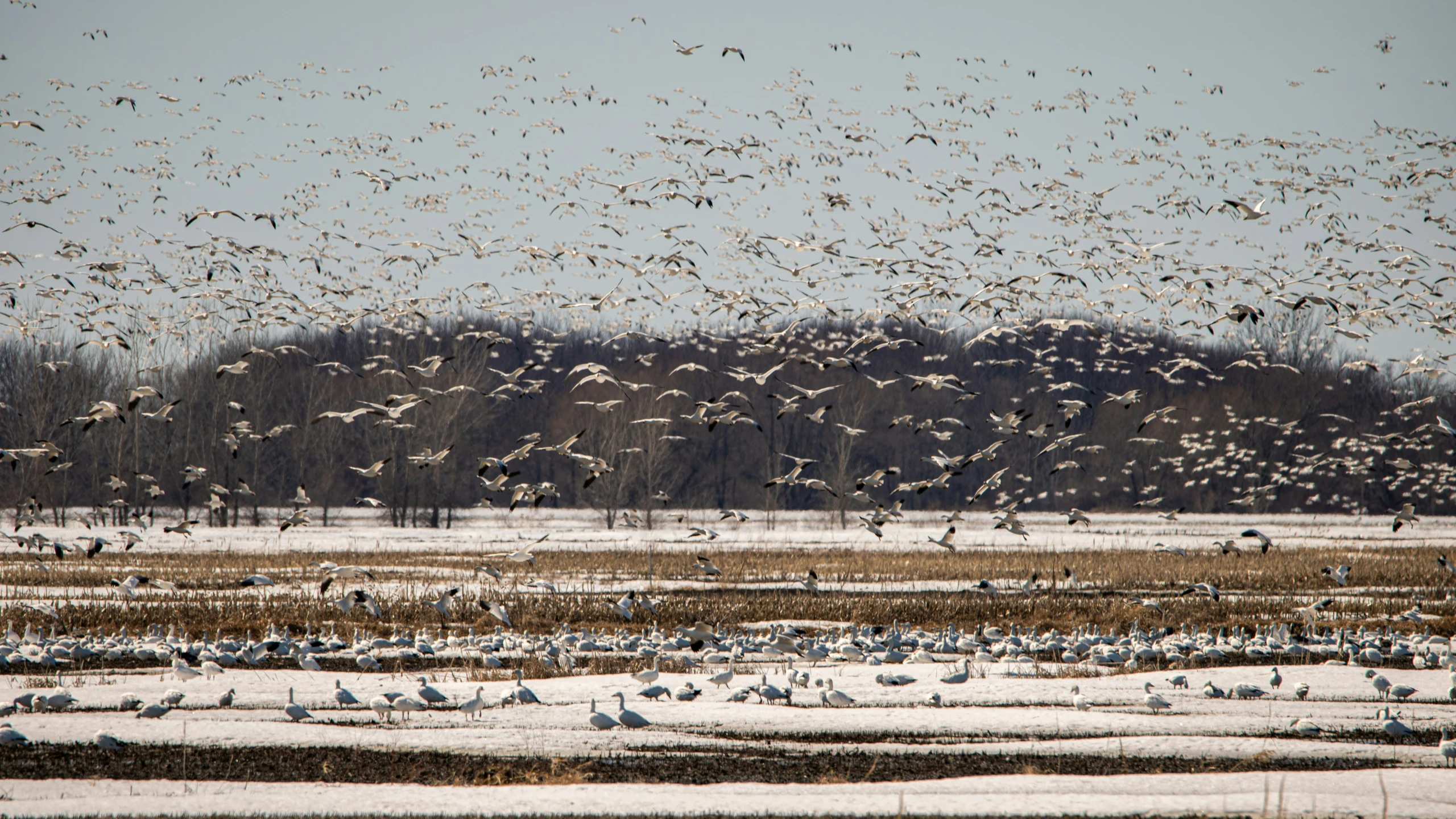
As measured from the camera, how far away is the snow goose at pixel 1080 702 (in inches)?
417

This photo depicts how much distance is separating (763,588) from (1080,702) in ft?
41.7

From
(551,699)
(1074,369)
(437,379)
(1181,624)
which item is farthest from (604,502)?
(1074,369)

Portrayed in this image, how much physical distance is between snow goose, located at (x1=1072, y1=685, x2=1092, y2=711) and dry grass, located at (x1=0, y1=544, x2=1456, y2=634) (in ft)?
20.8

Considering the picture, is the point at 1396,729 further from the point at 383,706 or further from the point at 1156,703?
the point at 383,706

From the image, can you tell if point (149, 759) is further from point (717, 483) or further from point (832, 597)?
point (717, 483)

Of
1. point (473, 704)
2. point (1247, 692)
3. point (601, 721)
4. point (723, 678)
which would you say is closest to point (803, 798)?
point (601, 721)

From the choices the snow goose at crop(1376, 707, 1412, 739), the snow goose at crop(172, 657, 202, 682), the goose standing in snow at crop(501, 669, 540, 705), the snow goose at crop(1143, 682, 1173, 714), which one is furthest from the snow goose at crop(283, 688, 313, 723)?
the snow goose at crop(1376, 707, 1412, 739)

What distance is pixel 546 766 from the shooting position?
834 centimetres

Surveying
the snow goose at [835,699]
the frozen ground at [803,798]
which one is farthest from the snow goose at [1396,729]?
the snow goose at [835,699]

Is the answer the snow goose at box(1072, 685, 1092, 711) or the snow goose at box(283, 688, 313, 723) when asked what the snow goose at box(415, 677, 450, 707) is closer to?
the snow goose at box(283, 688, 313, 723)

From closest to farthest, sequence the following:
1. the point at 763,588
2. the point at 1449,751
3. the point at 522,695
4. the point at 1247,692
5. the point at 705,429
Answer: the point at 1449,751, the point at 522,695, the point at 1247,692, the point at 763,588, the point at 705,429

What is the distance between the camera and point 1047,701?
1105 centimetres

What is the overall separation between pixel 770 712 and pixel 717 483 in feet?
246

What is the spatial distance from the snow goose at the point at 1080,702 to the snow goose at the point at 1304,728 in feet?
5.95
